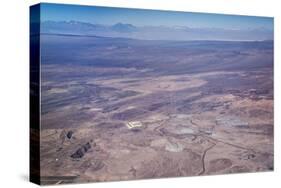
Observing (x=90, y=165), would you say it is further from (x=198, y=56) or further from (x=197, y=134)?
(x=198, y=56)

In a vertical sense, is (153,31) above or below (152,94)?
above

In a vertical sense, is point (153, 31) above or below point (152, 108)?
above

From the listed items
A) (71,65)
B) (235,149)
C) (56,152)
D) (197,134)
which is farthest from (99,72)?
(235,149)

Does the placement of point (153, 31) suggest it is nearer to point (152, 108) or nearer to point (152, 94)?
point (152, 94)

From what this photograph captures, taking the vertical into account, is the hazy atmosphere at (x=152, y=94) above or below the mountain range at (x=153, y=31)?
below

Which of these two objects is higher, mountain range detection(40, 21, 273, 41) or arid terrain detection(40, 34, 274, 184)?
mountain range detection(40, 21, 273, 41)

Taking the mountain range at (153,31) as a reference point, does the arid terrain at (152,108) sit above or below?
below

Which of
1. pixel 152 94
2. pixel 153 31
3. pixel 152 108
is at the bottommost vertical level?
pixel 152 108

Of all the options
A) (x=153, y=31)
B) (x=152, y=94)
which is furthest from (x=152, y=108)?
(x=153, y=31)
